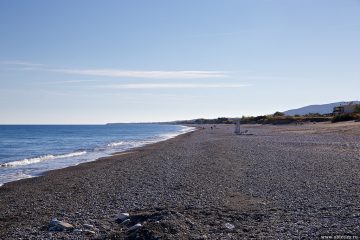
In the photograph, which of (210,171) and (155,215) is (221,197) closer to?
(155,215)

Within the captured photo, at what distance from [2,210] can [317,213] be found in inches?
319

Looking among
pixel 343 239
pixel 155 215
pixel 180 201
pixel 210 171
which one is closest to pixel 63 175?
pixel 210 171

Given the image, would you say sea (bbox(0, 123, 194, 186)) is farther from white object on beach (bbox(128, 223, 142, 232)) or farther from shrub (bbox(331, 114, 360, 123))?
shrub (bbox(331, 114, 360, 123))

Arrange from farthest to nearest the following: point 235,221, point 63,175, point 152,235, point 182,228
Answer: point 63,175 → point 235,221 → point 182,228 → point 152,235

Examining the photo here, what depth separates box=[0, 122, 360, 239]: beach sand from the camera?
26.5 feet

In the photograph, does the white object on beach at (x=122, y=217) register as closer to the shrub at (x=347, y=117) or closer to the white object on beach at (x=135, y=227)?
the white object on beach at (x=135, y=227)

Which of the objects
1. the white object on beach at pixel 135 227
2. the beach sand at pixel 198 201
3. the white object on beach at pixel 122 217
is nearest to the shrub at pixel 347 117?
the beach sand at pixel 198 201

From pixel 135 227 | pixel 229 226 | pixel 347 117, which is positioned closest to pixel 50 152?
pixel 135 227

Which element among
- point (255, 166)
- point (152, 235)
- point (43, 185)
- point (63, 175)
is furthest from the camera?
point (63, 175)

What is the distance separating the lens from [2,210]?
12.0m

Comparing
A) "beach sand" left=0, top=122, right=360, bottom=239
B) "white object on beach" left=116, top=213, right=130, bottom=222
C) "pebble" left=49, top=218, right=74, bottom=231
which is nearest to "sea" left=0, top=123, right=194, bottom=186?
"beach sand" left=0, top=122, right=360, bottom=239

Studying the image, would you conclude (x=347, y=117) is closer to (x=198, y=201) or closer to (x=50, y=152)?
(x=50, y=152)

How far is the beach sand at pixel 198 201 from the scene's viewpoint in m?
8.07

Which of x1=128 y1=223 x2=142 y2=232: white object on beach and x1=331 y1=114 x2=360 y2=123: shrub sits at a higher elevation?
x1=331 y1=114 x2=360 y2=123: shrub
